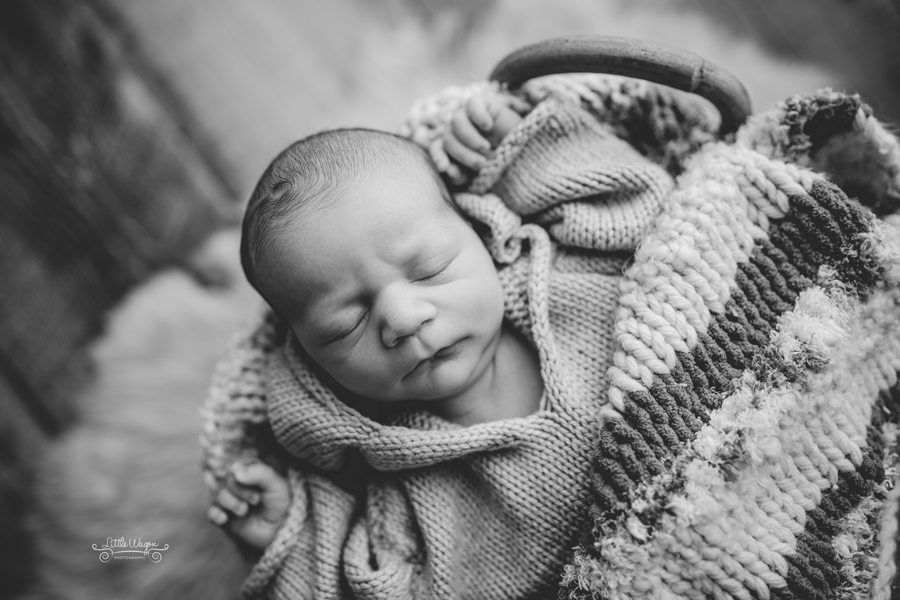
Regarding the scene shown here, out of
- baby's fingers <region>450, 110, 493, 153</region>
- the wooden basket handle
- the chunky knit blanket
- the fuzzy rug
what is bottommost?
the fuzzy rug

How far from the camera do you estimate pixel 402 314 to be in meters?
0.74

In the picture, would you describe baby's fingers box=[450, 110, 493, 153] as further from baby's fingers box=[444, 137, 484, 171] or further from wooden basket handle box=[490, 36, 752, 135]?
wooden basket handle box=[490, 36, 752, 135]

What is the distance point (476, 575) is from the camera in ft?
2.84

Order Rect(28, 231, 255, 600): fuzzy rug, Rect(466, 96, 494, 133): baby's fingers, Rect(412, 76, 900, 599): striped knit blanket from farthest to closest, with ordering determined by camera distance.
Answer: Rect(28, 231, 255, 600): fuzzy rug
Rect(466, 96, 494, 133): baby's fingers
Rect(412, 76, 900, 599): striped knit blanket

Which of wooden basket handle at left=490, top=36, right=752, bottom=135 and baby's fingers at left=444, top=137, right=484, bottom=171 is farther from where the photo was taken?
baby's fingers at left=444, top=137, right=484, bottom=171

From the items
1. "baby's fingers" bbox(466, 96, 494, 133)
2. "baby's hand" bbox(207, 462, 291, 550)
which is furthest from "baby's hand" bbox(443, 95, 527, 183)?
"baby's hand" bbox(207, 462, 291, 550)

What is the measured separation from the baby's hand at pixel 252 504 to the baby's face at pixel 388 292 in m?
0.24

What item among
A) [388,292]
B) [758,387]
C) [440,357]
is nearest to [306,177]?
[388,292]

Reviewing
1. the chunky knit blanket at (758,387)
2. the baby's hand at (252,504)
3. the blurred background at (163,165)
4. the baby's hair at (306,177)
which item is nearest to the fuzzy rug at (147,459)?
the blurred background at (163,165)

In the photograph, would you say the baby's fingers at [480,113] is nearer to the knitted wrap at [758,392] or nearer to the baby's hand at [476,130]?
the baby's hand at [476,130]

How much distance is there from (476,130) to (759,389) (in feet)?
1.75

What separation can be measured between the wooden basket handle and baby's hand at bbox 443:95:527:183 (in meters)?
0.09

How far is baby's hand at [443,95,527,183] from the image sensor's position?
0.92 m

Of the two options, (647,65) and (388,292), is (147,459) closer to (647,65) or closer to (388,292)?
(388,292)
